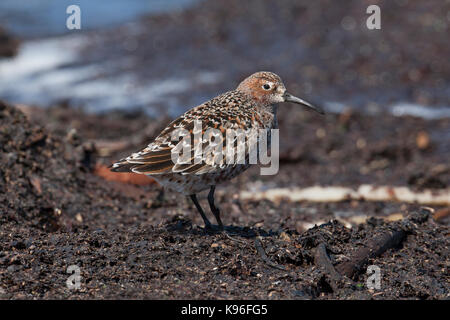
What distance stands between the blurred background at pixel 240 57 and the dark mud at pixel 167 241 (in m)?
4.54

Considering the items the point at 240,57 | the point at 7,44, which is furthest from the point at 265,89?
the point at 7,44

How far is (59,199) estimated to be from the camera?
7.56 metres

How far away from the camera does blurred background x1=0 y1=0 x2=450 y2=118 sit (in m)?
13.6

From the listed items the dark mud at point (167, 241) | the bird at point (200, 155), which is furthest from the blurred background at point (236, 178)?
the bird at point (200, 155)

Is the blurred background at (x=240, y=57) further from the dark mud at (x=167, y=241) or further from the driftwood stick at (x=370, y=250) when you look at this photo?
the driftwood stick at (x=370, y=250)

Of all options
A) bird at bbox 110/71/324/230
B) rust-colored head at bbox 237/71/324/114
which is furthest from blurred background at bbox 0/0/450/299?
rust-colored head at bbox 237/71/324/114

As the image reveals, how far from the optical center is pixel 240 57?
1545cm

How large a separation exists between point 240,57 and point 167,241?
10.1m

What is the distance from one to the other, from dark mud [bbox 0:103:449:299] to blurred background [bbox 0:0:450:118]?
179 inches

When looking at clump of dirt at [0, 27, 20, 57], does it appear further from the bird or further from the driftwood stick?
the driftwood stick

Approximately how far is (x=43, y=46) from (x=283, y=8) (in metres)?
6.69

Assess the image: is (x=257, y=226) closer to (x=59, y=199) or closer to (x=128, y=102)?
(x=59, y=199)

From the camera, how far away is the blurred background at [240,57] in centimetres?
1360

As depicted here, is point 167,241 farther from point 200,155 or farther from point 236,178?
point 236,178
